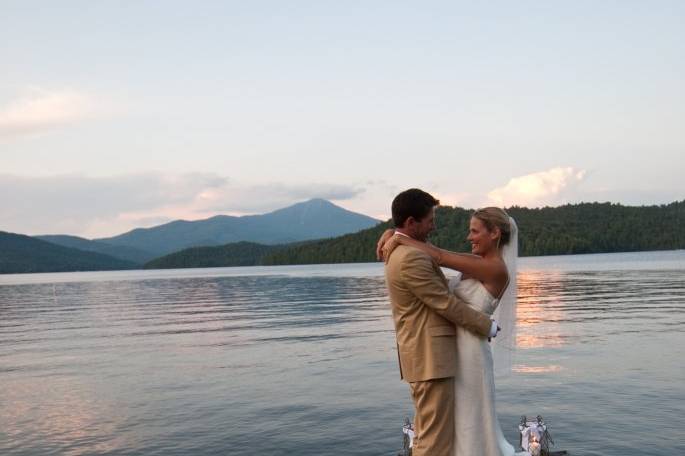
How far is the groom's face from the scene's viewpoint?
6.18m

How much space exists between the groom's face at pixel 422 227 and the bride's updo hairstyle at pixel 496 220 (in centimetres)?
55

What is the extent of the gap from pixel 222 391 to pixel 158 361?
7791 millimetres

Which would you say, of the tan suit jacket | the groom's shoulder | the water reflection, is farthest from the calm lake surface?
the groom's shoulder

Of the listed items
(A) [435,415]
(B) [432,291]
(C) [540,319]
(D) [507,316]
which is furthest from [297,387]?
(C) [540,319]

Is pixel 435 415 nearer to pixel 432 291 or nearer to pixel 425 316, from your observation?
pixel 425 316

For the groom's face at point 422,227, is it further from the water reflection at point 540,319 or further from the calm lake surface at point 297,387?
the water reflection at point 540,319

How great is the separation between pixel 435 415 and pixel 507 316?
1.40 meters

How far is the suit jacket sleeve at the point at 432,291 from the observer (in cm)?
593

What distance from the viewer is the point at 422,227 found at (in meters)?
6.21

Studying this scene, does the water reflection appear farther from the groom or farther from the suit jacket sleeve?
the suit jacket sleeve

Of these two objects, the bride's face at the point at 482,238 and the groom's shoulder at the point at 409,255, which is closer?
the groom's shoulder at the point at 409,255

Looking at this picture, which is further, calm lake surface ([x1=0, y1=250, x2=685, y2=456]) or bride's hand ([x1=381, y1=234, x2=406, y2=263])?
calm lake surface ([x1=0, y1=250, x2=685, y2=456])

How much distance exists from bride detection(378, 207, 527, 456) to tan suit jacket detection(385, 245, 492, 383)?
121mm

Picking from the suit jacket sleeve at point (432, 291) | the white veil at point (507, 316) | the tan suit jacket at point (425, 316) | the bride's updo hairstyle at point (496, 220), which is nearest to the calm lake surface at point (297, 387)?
the white veil at point (507, 316)
